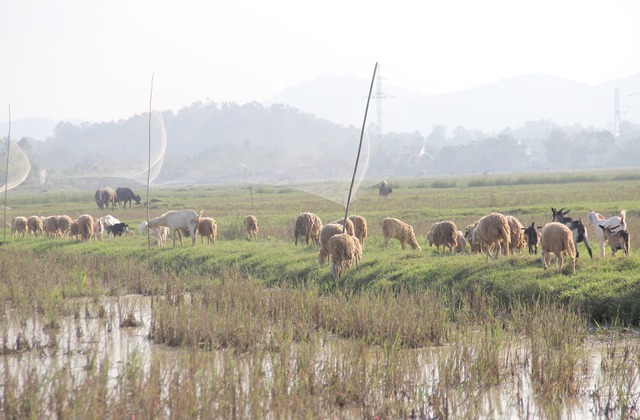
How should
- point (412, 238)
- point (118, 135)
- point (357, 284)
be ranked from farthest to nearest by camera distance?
point (118, 135), point (412, 238), point (357, 284)

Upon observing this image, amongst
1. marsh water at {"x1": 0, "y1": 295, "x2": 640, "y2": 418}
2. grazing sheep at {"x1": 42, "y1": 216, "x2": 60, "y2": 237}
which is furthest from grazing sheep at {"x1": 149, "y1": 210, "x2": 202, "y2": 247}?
marsh water at {"x1": 0, "y1": 295, "x2": 640, "y2": 418}

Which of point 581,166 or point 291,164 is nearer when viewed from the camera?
point 291,164

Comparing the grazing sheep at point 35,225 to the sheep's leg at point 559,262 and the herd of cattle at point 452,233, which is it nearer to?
the herd of cattle at point 452,233

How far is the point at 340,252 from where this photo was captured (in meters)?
14.8

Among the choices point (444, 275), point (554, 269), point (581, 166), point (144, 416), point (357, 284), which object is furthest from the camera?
point (581, 166)

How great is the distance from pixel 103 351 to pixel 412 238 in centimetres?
1027

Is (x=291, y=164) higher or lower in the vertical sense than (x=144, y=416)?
higher

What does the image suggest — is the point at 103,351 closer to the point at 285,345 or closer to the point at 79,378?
the point at 79,378

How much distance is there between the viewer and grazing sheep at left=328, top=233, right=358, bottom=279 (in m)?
14.8

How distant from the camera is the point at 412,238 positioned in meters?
18.8

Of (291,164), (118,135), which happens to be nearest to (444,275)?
(291,164)

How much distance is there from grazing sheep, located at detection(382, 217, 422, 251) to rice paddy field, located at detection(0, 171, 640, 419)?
3.60 ft

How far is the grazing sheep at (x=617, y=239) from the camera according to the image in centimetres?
1357

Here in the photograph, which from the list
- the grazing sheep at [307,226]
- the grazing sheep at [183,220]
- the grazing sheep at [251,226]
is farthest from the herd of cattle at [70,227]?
the grazing sheep at [307,226]
